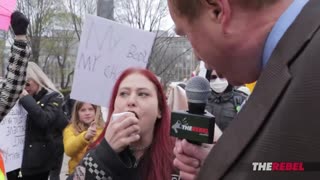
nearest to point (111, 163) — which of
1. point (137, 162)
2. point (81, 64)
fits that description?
point (137, 162)

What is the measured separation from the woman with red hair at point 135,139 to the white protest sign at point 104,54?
93 cm

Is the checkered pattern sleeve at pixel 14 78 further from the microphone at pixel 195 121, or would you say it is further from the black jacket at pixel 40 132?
the black jacket at pixel 40 132

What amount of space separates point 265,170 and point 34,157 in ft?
15.9

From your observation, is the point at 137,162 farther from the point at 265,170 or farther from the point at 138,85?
the point at 265,170

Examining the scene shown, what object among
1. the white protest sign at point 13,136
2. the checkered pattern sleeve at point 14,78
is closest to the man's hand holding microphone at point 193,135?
the checkered pattern sleeve at point 14,78

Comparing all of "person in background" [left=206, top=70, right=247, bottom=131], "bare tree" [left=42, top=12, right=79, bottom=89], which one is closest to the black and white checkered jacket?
"person in background" [left=206, top=70, right=247, bottom=131]

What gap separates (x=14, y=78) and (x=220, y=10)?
7.71 feet

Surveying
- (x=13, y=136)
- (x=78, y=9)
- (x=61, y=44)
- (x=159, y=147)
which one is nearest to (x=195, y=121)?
(x=159, y=147)

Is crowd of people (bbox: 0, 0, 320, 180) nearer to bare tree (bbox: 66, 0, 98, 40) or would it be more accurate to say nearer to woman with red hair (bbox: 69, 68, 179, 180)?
woman with red hair (bbox: 69, 68, 179, 180)

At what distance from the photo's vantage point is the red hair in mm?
2367

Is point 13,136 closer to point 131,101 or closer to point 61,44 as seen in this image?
point 131,101

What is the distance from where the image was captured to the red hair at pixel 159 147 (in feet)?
7.77

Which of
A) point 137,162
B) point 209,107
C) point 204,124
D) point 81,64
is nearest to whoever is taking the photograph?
point 204,124

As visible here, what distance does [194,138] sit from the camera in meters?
1.41
